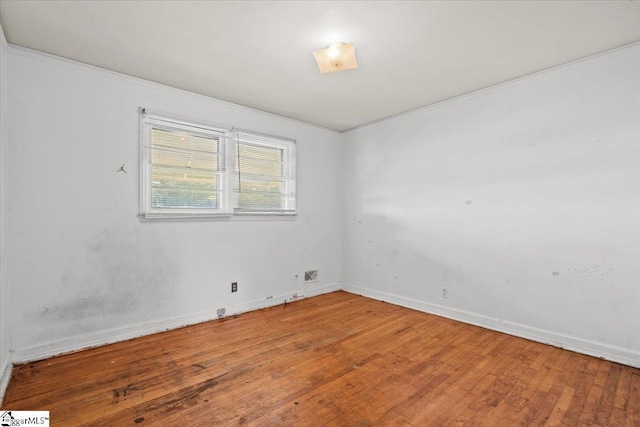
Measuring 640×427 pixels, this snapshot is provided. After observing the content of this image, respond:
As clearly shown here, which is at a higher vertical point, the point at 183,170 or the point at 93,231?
the point at 183,170

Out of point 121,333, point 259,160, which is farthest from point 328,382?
point 259,160

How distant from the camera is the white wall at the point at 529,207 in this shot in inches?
101

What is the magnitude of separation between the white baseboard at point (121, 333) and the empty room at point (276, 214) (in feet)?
0.06

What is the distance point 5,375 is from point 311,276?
3248 mm

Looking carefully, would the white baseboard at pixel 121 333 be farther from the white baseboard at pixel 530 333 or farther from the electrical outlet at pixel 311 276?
the white baseboard at pixel 530 333

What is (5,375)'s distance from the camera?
86.5 inches

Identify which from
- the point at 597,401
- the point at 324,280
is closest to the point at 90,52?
the point at 324,280

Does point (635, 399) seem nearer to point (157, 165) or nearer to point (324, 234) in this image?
point (324, 234)

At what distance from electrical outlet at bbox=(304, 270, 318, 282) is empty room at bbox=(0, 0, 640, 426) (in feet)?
1.72

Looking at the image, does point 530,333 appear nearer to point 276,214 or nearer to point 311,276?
point 311,276

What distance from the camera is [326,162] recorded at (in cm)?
483

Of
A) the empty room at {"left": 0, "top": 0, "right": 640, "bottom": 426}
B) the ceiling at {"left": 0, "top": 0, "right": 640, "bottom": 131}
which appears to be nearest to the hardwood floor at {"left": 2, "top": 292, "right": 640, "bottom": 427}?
the empty room at {"left": 0, "top": 0, "right": 640, "bottom": 426}

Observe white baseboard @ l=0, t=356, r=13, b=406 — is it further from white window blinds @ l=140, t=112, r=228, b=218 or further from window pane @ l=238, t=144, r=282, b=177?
window pane @ l=238, t=144, r=282, b=177

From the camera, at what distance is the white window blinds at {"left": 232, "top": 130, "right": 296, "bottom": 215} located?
3842 mm
